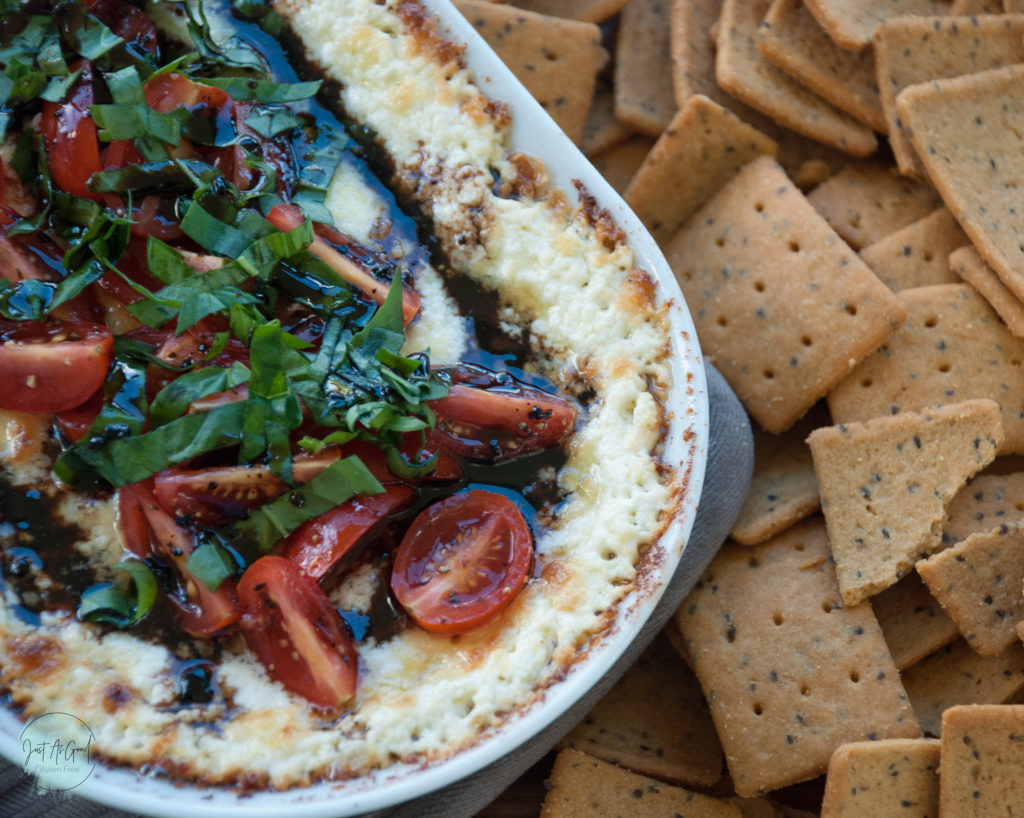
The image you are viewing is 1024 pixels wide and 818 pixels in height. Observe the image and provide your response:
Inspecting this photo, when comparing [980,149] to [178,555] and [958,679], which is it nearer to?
→ [958,679]

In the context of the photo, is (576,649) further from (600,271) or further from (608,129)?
(608,129)

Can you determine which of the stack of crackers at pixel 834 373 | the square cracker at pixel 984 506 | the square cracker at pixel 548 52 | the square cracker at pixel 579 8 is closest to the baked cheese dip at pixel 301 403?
the square cracker at pixel 548 52

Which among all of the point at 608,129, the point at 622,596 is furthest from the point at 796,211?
the point at 622,596

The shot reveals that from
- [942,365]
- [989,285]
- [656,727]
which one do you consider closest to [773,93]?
[989,285]

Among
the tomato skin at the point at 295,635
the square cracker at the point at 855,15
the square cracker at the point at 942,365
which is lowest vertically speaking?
the tomato skin at the point at 295,635

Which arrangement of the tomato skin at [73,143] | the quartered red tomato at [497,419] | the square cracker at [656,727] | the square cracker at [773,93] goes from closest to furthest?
the quartered red tomato at [497,419] < the tomato skin at [73,143] < the square cracker at [656,727] < the square cracker at [773,93]

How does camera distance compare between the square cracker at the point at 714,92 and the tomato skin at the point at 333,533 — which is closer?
the tomato skin at the point at 333,533

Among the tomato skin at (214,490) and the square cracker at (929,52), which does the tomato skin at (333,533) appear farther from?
the square cracker at (929,52)

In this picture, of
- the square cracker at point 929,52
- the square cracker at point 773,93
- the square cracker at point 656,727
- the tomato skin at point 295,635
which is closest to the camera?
the tomato skin at point 295,635
